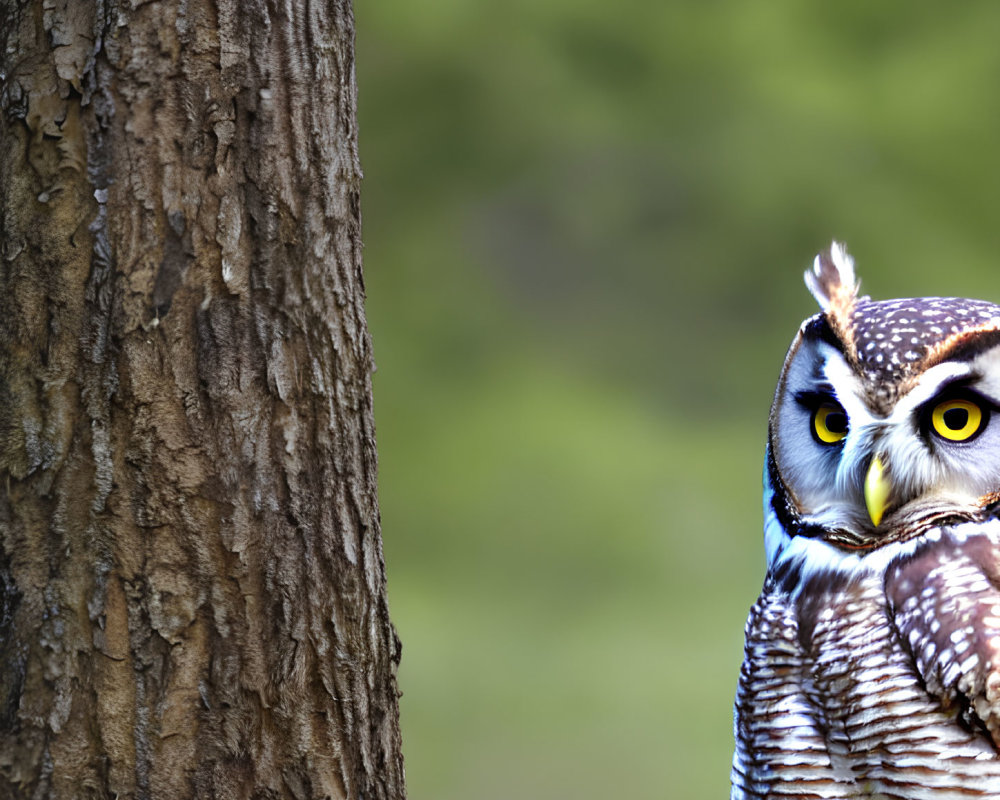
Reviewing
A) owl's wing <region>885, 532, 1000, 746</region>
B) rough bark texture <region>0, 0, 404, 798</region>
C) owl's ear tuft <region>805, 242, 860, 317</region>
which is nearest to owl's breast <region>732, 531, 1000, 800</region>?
owl's wing <region>885, 532, 1000, 746</region>

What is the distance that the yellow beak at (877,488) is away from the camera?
1.39m

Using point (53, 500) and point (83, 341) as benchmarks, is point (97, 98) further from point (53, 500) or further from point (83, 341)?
point (53, 500)

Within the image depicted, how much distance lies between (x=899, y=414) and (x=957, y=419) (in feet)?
0.29

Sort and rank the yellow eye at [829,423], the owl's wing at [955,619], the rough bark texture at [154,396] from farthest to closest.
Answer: the yellow eye at [829,423] → the owl's wing at [955,619] → the rough bark texture at [154,396]

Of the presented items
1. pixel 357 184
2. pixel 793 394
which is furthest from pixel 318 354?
pixel 793 394

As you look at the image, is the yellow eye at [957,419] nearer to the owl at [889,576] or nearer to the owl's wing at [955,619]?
the owl at [889,576]

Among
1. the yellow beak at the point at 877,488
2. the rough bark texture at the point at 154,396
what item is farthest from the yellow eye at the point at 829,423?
the rough bark texture at the point at 154,396

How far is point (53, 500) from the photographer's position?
3.82 feet

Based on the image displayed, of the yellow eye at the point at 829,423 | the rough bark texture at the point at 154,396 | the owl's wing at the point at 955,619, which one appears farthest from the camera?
the yellow eye at the point at 829,423

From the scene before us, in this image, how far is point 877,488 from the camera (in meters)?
1.40

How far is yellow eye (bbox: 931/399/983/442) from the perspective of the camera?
4.58ft

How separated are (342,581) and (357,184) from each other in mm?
480

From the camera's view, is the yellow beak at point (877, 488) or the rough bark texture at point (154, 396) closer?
the rough bark texture at point (154, 396)

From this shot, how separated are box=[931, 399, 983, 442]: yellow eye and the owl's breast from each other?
137mm
